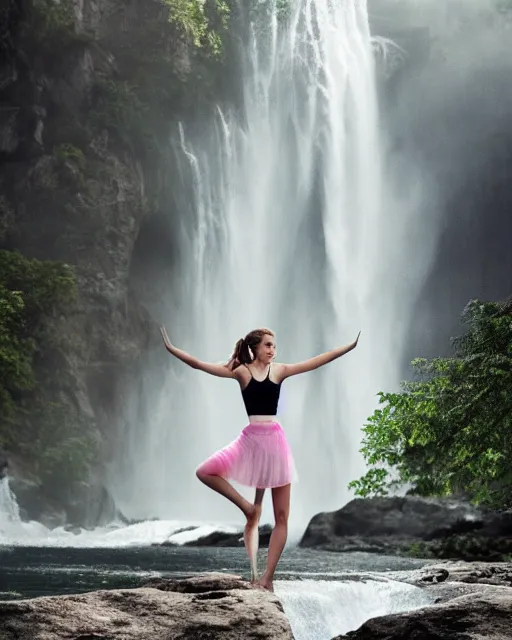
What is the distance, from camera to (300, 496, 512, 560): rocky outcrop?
22922 mm

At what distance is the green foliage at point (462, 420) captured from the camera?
9.45 m

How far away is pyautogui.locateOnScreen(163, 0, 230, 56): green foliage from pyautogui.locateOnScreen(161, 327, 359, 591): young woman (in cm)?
3959

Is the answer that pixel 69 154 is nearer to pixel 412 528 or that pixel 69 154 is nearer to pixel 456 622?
pixel 412 528

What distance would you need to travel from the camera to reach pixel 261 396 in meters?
6.51

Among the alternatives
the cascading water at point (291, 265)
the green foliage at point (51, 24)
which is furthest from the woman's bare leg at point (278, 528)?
the green foliage at point (51, 24)

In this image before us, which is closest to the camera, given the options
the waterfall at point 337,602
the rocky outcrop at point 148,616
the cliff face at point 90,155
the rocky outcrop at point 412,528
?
the rocky outcrop at point 148,616

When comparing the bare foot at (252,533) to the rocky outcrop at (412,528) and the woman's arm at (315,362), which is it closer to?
the woman's arm at (315,362)

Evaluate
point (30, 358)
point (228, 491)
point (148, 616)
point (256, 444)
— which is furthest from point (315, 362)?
point (30, 358)

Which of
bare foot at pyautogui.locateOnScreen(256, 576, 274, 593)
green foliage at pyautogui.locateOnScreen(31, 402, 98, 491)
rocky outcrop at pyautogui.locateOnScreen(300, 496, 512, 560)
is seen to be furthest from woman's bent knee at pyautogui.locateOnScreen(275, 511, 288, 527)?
green foliage at pyautogui.locateOnScreen(31, 402, 98, 491)

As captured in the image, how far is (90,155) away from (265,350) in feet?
123

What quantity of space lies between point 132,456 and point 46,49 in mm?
19263

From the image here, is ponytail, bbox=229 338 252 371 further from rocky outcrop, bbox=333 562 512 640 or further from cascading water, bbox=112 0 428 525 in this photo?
cascading water, bbox=112 0 428 525

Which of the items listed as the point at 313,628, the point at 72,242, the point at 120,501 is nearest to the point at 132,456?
the point at 120,501

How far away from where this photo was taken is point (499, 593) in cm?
706
